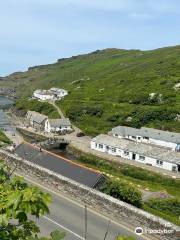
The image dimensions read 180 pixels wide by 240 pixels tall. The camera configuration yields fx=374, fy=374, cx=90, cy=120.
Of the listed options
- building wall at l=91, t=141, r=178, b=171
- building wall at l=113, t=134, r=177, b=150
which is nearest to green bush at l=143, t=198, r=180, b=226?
building wall at l=91, t=141, r=178, b=171

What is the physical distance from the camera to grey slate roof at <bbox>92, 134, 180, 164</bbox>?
83806mm

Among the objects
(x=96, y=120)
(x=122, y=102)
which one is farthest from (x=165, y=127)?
(x=122, y=102)

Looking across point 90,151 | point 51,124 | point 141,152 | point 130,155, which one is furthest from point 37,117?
point 141,152

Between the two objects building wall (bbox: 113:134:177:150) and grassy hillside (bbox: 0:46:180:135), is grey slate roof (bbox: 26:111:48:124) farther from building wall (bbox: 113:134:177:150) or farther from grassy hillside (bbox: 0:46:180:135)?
building wall (bbox: 113:134:177:150)

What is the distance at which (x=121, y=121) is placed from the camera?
126125 millimetres

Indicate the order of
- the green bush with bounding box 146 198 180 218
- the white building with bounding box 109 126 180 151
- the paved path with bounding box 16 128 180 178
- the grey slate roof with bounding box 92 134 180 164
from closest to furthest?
the green bush with bounding box 146 198 180 218 < the paved path with bounding box 16 128 180 178 < the grey slate roof with bounding box 92 134 180 164 < the white building with bounding box 109 126 180 151

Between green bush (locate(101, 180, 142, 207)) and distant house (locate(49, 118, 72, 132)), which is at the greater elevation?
green bush (locate(101, 180, 142, 207))

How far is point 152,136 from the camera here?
10444 centimetres

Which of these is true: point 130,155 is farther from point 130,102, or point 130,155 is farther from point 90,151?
point 130,102

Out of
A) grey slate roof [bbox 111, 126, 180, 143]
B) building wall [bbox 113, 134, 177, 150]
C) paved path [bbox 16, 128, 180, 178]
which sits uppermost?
grey slate roof [bbox 111, 126, 180, 143]

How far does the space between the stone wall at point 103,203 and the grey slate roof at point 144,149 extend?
163ft

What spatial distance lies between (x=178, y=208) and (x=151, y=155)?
1379 inches

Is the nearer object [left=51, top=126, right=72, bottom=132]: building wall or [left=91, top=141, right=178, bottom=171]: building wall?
[left=91, top=141, right=178, bottom=171]: building wall

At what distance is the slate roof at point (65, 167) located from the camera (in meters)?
Answer: 39.9
